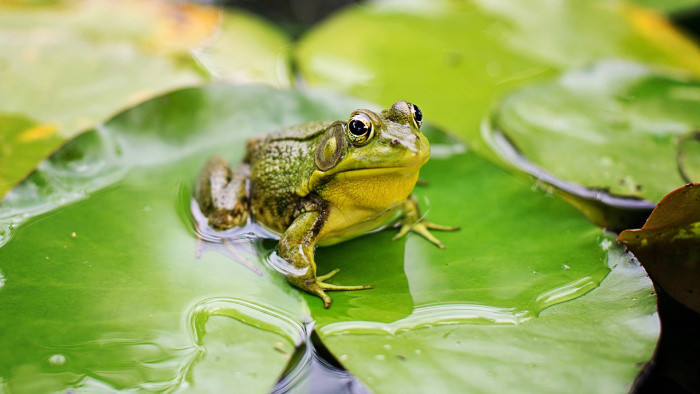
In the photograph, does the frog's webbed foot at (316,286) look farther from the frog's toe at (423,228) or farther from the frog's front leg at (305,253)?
the frog's toe at (423,228)

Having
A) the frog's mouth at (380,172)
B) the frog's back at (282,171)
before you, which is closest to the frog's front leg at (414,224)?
the frog's mouth at (380,172)

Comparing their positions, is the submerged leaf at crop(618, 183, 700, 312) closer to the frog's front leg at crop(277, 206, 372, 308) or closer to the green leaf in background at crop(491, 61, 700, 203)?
the green leaf in background at crop(491, 61, 700, 203)

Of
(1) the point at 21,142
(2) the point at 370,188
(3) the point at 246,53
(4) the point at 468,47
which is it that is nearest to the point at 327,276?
(2) the point at 370,188

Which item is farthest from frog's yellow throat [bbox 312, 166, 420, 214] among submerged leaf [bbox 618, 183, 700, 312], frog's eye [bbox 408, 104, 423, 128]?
submerged leaf [bbox 618, 183, 700, 312]

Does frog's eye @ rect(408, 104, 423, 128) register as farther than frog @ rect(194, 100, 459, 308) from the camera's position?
Yes

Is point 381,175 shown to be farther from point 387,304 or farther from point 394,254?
point 387,304

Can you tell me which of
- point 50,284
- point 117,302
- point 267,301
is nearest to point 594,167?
point 267,301

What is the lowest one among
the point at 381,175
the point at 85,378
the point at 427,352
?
the point at 85,378
